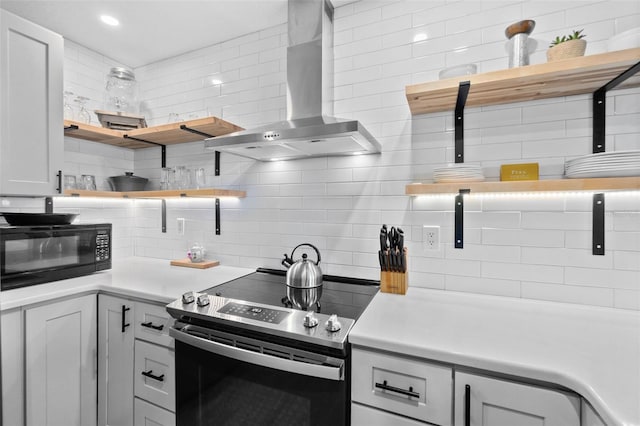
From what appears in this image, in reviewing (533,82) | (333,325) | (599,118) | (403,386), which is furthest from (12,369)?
(599,118)

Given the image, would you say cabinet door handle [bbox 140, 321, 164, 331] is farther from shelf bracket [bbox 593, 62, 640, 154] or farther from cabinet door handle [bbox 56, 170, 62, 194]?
shelf bracket [bbox 593, 62, 640, 154]

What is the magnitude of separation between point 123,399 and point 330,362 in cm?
135

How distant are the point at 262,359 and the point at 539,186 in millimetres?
1298

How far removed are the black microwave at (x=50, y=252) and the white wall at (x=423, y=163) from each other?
0.60 metres

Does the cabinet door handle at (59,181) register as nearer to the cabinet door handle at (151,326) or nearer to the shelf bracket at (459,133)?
the cabinet door handle at (151,326)

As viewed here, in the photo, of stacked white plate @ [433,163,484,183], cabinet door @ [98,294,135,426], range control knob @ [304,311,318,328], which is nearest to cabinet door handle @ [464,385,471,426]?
range control knob @ [304,311,318,328]

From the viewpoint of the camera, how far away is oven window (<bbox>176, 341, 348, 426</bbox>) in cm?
108

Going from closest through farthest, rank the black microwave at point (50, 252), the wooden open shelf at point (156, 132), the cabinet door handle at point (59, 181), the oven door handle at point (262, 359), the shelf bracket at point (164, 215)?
the oven door handle at point (262, 359) → the black microwave at point (50, 252) → the cabinet door handle at point (59, 181) → the wooden open shelf at point (156, 132) → the shelf bracket at point (164, 215)

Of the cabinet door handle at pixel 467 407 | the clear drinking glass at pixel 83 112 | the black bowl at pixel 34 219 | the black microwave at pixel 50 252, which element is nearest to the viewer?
the cabinet door handle at pixel 467 407

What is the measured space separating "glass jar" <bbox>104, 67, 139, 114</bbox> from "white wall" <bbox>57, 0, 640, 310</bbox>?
→ 51 cm

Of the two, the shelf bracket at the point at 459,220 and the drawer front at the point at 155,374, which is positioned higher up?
the shelf bracket at the point at 459,220

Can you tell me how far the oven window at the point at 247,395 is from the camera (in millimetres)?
1076

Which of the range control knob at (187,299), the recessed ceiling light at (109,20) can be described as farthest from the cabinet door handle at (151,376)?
the recessed ceiling light at (109,20)

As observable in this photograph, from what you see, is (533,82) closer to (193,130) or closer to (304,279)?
(304,279)
